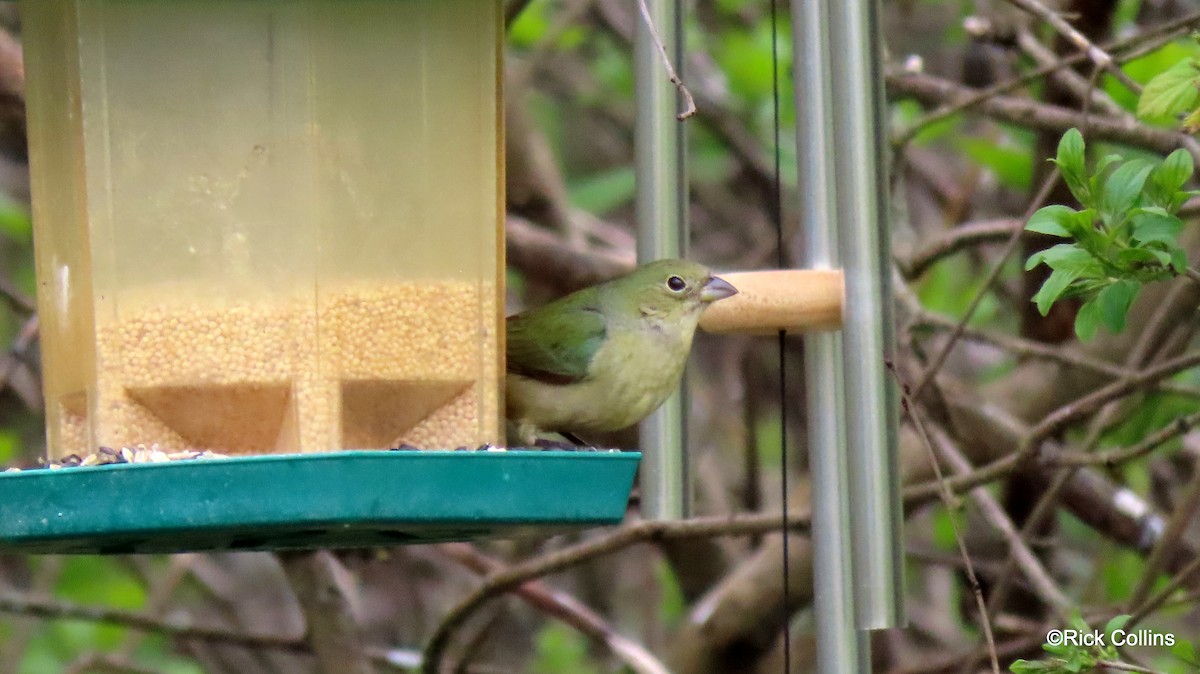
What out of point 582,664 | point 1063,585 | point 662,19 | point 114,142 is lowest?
point 582,664

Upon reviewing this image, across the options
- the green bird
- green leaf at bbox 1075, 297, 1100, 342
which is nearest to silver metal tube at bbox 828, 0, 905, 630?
green leaf at bbox 1075, 297, 1100, 342

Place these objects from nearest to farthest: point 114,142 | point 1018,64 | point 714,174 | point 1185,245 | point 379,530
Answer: point 379,530
point 114,142
point 1185,245
point 1018,64
point 714,174

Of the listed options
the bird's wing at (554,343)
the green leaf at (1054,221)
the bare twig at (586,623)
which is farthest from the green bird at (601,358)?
the bare twig at (586,623)

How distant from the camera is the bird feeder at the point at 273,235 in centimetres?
358

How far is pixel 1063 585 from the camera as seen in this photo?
7.73 metres

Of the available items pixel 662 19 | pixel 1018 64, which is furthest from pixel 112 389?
pixel 1018 64

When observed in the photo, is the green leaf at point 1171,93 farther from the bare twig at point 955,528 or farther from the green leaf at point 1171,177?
the bare twig at point 955,528

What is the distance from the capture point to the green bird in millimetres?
4625

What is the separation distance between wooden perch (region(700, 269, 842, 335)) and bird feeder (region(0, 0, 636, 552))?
40 centimetres

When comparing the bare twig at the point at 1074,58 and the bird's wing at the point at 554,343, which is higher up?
the bare twig at the point at 1074,58

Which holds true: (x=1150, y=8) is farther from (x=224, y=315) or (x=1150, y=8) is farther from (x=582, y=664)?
(x=224, y=315)

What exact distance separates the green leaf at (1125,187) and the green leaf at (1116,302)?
0.14 meters

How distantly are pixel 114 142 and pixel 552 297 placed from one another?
3.81 meters

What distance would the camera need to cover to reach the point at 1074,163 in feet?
12.0
